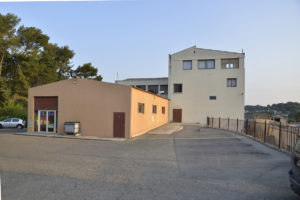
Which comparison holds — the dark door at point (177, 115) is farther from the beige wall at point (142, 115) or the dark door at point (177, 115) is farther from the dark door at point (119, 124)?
the dark door at point (119, 124)

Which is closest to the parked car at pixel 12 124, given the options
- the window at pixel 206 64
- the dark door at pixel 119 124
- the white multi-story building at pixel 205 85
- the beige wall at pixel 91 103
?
the beige wall at pixel 91 103

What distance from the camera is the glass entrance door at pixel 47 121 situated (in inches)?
784

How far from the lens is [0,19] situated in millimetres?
31078

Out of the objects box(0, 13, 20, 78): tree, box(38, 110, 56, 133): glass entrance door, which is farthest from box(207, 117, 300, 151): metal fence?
box(0, 13, 20, 78): tree

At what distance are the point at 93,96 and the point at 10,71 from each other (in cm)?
2462

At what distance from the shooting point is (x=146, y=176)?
675 centimetres

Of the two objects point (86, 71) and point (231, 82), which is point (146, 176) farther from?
point (86, 71)

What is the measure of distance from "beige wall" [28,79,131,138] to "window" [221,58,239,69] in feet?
72.3

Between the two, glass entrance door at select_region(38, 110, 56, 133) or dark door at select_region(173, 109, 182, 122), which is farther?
dark door at select_region(173, 109, 182, 122)

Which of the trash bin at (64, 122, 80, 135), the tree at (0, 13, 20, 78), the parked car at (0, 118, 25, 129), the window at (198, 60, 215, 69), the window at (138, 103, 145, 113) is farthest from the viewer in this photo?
the window at (198, 60, 215, 69)

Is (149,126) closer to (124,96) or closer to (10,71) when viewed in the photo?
(124,96)

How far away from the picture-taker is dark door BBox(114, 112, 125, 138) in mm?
17078

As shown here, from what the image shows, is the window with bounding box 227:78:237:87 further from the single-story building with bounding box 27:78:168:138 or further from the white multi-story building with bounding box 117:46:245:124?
the single-story building with bounding box 27:78:168:138

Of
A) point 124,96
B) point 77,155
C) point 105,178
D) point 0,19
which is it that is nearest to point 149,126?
point 124,96
